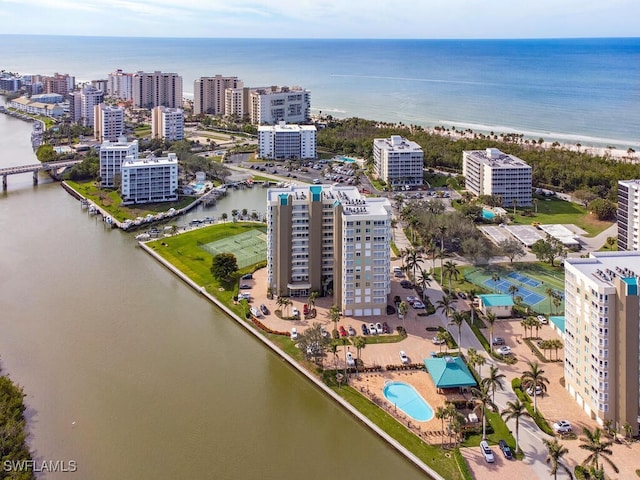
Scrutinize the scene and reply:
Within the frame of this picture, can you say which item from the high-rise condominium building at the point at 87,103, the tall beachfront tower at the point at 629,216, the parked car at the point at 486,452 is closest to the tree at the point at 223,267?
the parked car at the point at 486,452

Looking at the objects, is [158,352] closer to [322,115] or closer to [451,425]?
[451,425]

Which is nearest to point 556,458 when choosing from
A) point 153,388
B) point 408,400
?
point 408,400

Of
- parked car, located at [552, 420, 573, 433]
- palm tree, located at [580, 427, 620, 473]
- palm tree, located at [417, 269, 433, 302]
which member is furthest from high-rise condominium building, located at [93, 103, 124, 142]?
palm tree, located at [580, 427, 620, 473]

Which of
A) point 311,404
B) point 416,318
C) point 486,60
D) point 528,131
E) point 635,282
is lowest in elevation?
point 311,404

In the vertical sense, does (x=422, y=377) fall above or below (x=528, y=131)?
below

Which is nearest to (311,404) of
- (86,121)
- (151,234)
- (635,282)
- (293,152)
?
(635,282)

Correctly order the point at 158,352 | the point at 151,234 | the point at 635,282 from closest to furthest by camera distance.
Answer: the point at 635,282 → the point at 158,352 → the point at 151,234

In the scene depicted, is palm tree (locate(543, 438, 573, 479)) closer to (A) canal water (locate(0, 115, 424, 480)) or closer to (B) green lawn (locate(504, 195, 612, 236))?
(A) canal water (locate(0, 115, 424, 480))
